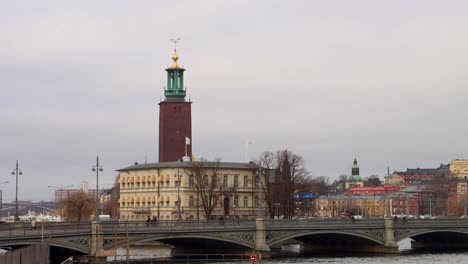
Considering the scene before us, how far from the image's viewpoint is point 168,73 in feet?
638

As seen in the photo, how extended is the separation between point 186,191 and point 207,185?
217 inches

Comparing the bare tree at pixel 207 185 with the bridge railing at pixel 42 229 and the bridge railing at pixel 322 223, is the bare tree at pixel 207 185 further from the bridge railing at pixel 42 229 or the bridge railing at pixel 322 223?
the bridge railing at pixel 42 229

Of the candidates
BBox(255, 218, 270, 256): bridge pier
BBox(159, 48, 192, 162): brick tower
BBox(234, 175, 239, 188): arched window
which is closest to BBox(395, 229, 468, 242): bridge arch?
BBox(255, 218, 270, 256): bridge pier

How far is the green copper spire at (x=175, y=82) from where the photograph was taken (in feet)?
636

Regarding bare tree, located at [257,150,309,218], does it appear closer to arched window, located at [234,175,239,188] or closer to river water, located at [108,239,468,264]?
arched window, located at [234,175,239,188]

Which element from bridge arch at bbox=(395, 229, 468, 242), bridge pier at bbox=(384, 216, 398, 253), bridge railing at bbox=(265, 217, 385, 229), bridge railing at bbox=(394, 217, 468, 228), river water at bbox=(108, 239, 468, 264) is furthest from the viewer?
bridge railing at bbox=(394, 217, 468, 228)

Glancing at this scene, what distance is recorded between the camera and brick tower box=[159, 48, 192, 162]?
7569 inches

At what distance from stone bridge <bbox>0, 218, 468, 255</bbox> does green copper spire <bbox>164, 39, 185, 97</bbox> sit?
66.6m

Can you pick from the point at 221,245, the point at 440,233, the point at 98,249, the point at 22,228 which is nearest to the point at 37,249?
the point at 22,228

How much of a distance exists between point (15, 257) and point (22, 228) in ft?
120

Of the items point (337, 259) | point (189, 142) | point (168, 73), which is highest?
point (168, 73)

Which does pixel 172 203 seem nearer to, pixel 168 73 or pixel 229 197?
pixel 229 197

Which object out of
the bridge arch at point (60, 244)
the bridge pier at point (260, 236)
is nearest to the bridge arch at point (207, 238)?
the bridge pier at point (260, 236)

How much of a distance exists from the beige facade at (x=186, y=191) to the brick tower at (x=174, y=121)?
20.5m
